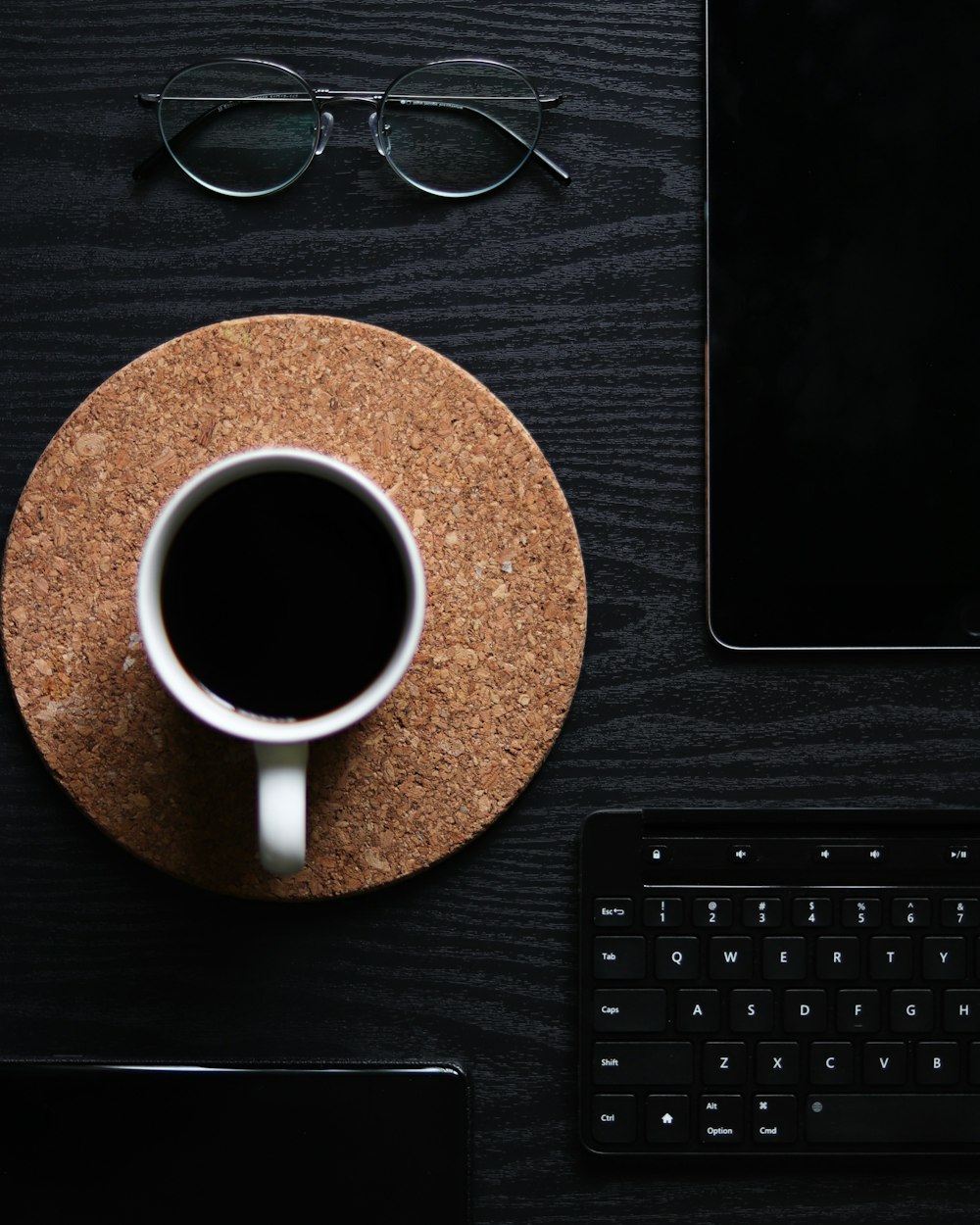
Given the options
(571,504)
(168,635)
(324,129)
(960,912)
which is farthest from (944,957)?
(324,129)

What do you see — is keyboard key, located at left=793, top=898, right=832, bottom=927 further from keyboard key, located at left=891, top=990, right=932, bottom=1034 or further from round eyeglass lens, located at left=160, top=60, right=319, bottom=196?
round eyeglass lens, located at left=160, top=60, right=319, bottom=196

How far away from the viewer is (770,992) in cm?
54

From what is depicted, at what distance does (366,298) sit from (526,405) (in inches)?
3.9

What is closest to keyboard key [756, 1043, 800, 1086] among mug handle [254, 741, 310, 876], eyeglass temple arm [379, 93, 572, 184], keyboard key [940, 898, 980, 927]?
keyboard key [940, 898, 980, 927]

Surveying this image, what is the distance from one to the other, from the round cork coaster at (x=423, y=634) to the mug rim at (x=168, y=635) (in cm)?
7

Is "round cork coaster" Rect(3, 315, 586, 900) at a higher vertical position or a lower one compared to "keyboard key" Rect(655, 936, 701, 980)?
higher

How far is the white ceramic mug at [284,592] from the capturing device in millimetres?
458

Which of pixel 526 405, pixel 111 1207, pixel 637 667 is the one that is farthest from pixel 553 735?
pixel 111 1207

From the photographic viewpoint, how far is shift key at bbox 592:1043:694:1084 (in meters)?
0.54

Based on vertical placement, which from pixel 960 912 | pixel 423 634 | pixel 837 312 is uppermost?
pixel 837 312

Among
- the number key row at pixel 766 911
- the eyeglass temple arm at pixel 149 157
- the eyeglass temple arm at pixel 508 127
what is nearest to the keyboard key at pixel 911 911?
the number key row at pixel 766 911

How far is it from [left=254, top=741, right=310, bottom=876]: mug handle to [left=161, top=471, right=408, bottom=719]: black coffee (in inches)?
1.8

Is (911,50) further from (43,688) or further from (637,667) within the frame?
(43,688)

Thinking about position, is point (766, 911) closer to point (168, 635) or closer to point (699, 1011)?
point (699, 1011)
